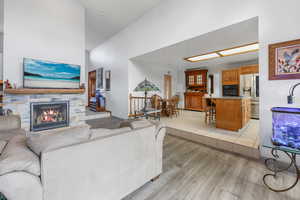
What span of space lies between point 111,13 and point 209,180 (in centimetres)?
551

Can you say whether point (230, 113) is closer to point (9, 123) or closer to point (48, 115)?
point (9, 123)

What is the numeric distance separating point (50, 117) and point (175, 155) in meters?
3.63

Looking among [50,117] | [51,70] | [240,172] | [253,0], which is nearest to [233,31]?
[253,0]

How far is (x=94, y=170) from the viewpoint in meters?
1.13

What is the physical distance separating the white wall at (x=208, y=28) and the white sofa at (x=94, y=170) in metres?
2.16

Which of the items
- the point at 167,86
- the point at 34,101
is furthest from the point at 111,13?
the point at 167,86

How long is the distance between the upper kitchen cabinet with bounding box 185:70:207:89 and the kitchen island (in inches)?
147

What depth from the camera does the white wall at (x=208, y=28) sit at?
2.07 metres

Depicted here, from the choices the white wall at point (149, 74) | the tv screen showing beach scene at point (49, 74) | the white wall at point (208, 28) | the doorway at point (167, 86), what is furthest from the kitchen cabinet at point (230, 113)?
the tv screen showing beach scene at point (49, 74)

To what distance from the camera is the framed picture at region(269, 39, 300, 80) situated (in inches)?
76.8

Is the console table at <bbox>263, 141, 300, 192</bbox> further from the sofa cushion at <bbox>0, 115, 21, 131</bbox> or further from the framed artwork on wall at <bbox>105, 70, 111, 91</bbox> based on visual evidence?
the framed artwork on wall at <bbox>105, 70, 111, 91</bbox>

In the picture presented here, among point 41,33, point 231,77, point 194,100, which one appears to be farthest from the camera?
point 194,100

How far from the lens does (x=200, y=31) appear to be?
9.96ft

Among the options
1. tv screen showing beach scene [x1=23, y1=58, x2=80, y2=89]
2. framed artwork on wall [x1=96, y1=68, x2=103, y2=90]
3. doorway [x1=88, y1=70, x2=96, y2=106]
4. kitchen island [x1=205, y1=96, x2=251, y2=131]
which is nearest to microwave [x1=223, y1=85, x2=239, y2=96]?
kitchen island [x1=205, y1=96, x2=251, y2=131]
